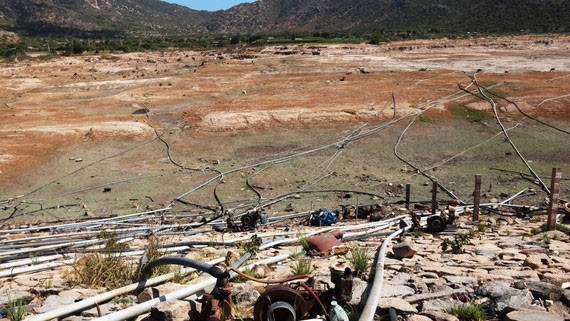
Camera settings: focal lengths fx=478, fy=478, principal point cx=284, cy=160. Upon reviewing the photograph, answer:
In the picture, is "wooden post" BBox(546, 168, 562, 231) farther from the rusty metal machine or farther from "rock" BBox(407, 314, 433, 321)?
the rusty metal machine

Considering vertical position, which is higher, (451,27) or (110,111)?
(451,27)

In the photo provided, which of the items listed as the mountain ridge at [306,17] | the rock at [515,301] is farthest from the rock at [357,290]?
the mountain ridge at [306,17]

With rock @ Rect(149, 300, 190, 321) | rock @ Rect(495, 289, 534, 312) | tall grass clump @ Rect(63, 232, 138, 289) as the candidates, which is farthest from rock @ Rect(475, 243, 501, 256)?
tall grass clump @ Rect(63, 232, 138, 289)

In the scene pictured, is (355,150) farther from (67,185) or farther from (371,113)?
(67,185)

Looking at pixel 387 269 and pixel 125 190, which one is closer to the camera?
pixel 387 269

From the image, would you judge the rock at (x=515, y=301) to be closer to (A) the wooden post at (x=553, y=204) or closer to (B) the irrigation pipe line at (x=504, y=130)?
(A) the wooden post at (x=553, y=204)

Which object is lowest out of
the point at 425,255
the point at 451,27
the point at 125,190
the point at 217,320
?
the point at 125,190

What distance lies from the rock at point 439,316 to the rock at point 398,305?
10 centimetres

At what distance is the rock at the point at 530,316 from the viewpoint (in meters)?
3.43

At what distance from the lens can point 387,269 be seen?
4.98m

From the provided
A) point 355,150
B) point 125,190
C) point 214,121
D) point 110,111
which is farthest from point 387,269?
point 110,111

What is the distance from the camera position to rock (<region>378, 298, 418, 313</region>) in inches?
144

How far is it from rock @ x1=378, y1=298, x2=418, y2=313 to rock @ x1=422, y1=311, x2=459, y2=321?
0.10 m

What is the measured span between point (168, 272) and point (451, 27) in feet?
273
